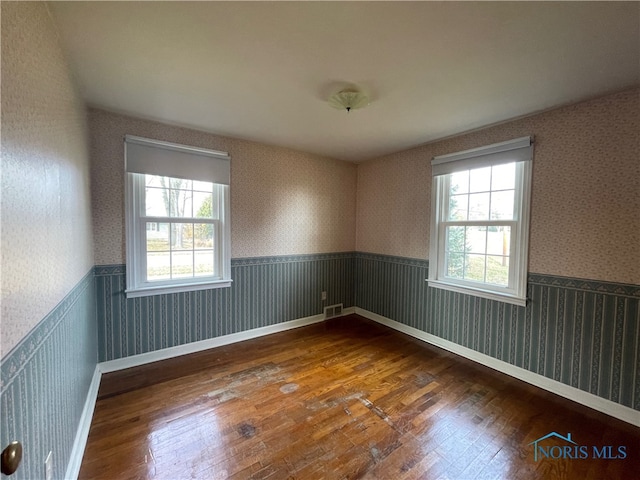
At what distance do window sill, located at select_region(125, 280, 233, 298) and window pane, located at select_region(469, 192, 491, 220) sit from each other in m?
2.76

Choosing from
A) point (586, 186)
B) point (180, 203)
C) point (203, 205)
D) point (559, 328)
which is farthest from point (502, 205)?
point (180, 203)

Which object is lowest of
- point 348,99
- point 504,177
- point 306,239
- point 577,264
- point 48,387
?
point 48,387

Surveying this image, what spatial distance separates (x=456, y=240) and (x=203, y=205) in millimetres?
2822

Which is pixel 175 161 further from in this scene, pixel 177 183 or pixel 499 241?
pixel 499 241

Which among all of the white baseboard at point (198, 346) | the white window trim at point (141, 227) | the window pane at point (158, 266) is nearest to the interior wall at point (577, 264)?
the white baseboard at point (198, 346)

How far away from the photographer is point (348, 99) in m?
2.03

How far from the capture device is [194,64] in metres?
1.73

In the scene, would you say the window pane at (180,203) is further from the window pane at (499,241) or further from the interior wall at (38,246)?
the window pane at (499,241)

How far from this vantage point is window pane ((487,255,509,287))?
2.64 meters

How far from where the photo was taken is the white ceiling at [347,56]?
4.28 ft

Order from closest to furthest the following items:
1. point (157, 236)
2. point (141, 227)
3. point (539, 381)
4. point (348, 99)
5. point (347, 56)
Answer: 1. point (347, 56)
2. point (348, 99)
3. point (539, 381)
4. point (141, 227)
5. point (157, 236)

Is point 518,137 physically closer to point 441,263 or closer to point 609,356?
point 441,263

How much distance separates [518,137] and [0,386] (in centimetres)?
345

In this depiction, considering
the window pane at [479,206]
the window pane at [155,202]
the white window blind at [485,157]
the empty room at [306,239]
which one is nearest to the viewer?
the empty room at [306,239]
